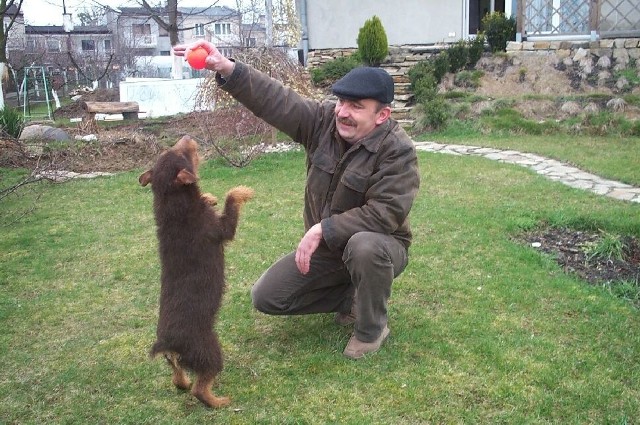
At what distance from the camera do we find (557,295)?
465 cm

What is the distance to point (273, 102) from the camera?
380cm

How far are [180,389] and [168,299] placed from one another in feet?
2.00

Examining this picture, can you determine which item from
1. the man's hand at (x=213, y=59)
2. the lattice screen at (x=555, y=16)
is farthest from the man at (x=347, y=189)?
the lattice screen at (x=555, y=16)

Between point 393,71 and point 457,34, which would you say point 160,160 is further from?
point 457,34

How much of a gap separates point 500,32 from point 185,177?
14471 mm

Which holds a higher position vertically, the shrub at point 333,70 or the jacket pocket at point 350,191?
the shrub at point 333,70

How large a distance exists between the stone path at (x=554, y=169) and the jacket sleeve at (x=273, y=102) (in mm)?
4848

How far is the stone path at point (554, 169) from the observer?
7.62 metres

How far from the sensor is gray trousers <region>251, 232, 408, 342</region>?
3.62 meters

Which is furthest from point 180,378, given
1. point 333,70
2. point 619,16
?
point 619,16

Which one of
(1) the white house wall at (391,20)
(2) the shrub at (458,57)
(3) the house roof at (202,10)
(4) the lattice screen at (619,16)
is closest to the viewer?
(4) the lattice screen at (619,16)

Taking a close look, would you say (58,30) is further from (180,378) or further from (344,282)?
(180,378)

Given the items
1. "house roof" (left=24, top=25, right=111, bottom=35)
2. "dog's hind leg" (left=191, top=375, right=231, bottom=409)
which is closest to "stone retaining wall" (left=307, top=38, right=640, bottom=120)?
"dog's hind leg" (left=191, top=375, right=231, bottom=409)

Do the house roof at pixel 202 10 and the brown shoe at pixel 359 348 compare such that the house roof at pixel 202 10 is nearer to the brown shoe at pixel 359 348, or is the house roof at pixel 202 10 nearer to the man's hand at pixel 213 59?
the man's hand at pixel 213 59
